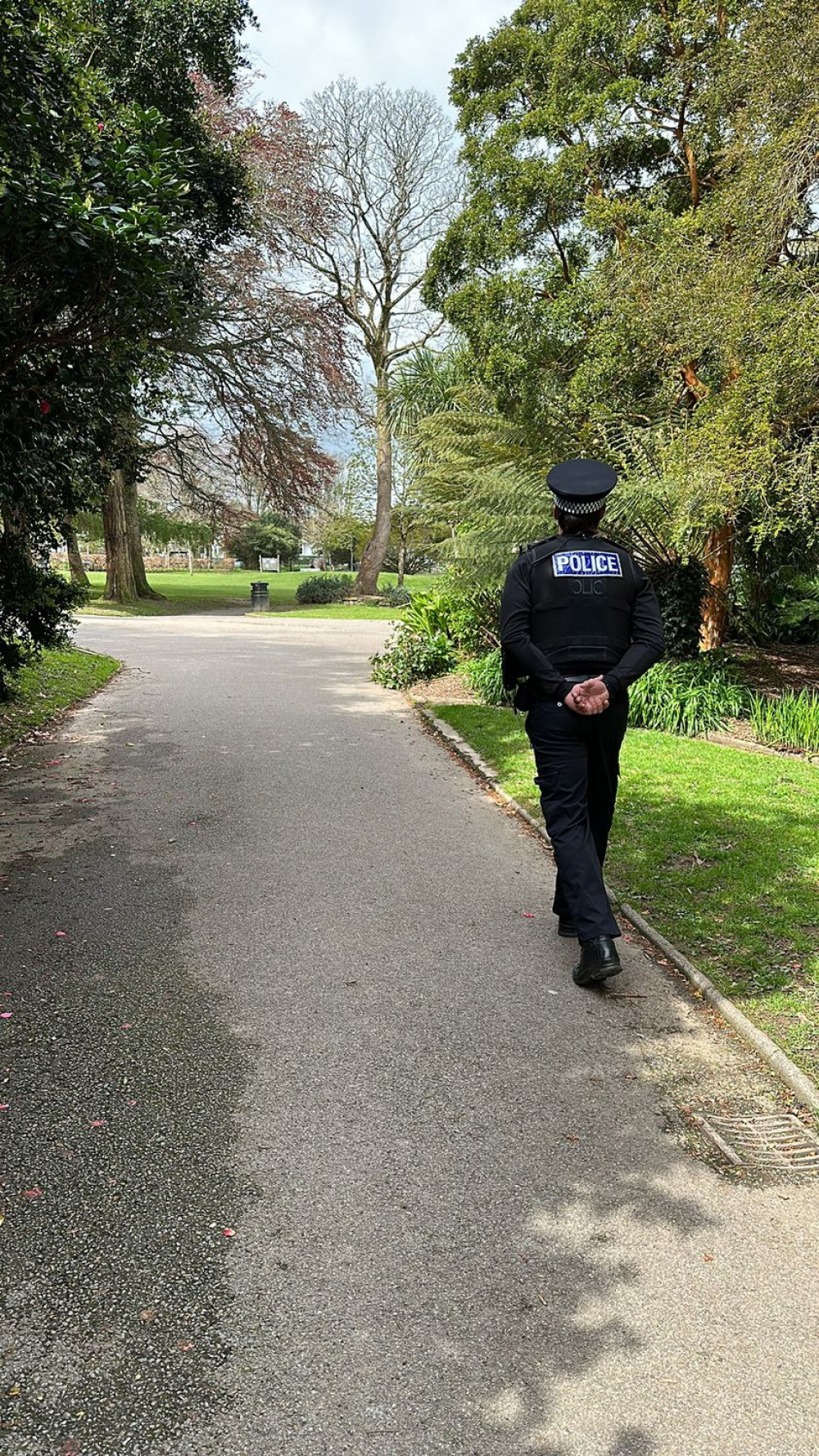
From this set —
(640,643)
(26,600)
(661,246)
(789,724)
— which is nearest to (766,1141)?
(640,643)

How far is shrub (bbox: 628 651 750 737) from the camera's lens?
33.8 ft

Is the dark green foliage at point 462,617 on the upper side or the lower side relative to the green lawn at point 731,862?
upper

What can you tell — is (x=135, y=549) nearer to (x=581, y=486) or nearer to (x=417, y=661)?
(x=417, y=661)

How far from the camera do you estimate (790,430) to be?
8969 mm

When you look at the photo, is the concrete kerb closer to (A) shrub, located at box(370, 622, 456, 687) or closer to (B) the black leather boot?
(B) the black leather boot

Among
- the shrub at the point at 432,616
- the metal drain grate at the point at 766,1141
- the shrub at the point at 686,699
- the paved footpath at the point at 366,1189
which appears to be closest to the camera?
→ the paved footpath at the point at 366,1189

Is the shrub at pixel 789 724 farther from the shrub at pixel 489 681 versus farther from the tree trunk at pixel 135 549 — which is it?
the tree trunk at pixel 135 549

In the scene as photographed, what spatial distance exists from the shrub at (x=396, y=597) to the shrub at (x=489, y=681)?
68.5 feet

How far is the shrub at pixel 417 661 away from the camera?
13.7 m

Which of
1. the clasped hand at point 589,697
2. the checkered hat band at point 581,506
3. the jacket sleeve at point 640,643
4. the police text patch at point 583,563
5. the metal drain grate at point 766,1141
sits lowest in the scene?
the metal drain grate at point 766,1141

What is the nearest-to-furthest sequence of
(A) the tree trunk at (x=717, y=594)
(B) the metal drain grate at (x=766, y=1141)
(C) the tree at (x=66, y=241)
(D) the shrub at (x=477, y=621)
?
(B) the metal drain grate at (x=766, y=1141) → (C) the tree at (x=66, y=241) → (A) the tree trunk at (x=717, y=594) → (D) the shrub at (x=477, y=621)

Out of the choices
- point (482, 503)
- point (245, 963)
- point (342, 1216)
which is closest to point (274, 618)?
point (482, 503)

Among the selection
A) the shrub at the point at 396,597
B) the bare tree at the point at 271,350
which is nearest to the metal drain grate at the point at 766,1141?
the bare tree at the point at 271,350

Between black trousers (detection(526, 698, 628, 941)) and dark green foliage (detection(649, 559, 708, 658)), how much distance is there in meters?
8.20
